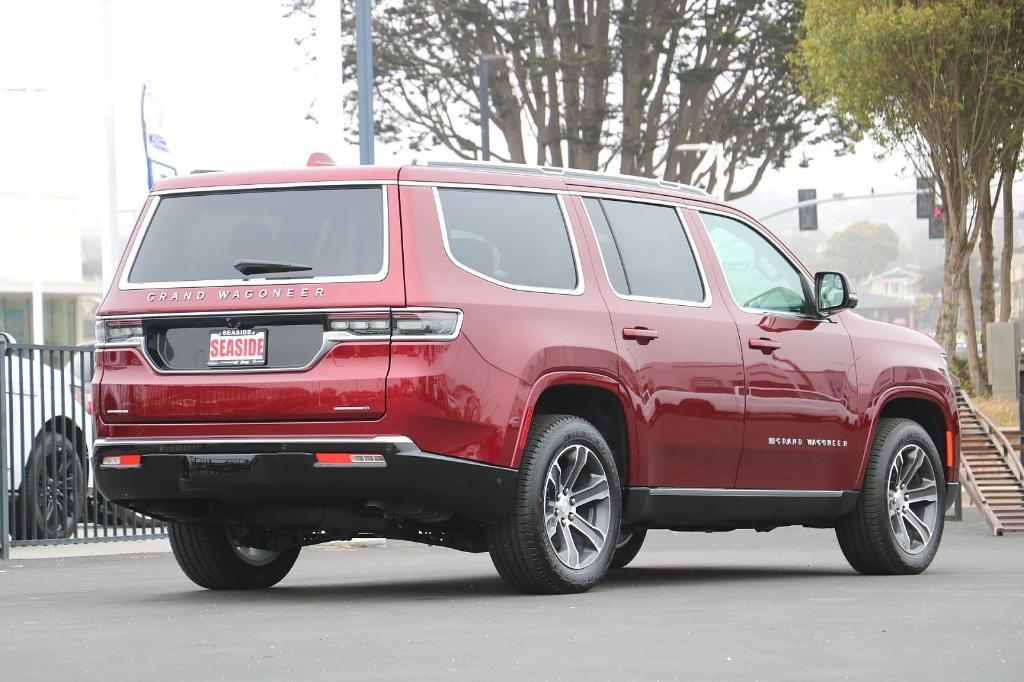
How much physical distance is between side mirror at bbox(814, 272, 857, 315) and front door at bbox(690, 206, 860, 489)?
0.05 m

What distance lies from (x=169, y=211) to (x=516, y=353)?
5.71 ft

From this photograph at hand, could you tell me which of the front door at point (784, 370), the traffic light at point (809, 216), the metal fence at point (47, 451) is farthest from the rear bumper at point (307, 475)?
the traffic light at point (809, 216)

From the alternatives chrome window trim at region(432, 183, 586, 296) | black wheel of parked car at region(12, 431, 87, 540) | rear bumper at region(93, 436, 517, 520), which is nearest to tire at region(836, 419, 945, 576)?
chrome window trim at region(432, 183, 586, 296)

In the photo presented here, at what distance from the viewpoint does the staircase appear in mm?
15492

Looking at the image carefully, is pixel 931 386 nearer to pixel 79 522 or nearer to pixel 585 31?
pixel 79 522

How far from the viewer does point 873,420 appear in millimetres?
10672

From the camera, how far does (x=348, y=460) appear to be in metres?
8.24

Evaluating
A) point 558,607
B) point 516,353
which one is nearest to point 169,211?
point 516,353

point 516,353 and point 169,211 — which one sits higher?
point 169,211

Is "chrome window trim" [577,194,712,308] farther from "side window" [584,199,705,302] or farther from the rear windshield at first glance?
the rear windshield

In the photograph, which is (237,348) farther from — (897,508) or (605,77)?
(605,77)

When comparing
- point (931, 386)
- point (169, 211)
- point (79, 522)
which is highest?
point (169, 211)

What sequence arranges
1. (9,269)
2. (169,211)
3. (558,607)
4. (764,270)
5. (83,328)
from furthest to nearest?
(83,328)
(9,269)
(764,270)
(169,211)
(558,607)

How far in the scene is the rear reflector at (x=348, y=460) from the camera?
8219 millimetres
